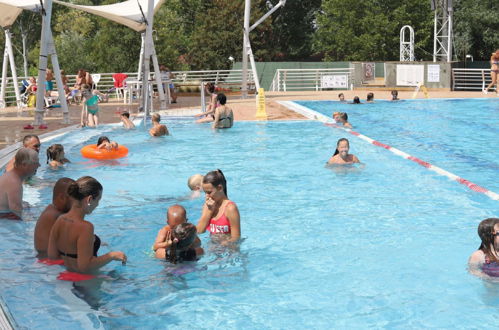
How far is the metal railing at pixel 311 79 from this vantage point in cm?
3409

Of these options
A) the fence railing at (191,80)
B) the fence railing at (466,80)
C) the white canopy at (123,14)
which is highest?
the white canopy at (123,14)

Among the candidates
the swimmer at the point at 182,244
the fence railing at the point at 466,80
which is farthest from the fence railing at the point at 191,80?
the swimmer at the point at 182,244

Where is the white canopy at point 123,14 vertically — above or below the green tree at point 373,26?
below

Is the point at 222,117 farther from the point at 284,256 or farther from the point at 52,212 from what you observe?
the point at 52,212

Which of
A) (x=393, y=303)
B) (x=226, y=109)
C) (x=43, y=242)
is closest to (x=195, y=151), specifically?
(x=226, y=109)

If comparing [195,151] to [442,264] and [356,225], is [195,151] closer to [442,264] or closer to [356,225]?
[356,225]

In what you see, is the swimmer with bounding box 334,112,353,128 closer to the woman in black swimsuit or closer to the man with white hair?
the man with white hair

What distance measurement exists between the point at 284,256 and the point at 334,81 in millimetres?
26988

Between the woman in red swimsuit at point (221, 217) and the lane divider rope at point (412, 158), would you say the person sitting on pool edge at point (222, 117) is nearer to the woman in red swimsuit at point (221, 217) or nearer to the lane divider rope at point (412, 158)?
the lane divider rope at point (412, 158)

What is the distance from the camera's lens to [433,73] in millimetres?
31641

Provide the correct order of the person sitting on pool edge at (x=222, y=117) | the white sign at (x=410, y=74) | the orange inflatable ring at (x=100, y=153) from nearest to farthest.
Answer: the orange inflatable ring at (x=100, y=153) < the person sitting on pool edge at (x=222, y=117) < the white sign at (x=410, y=74)

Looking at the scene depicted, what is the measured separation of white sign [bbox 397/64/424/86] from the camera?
31.9 meters

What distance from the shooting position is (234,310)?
616 centimetres

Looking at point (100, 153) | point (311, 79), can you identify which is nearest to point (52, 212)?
point (100, 153)
